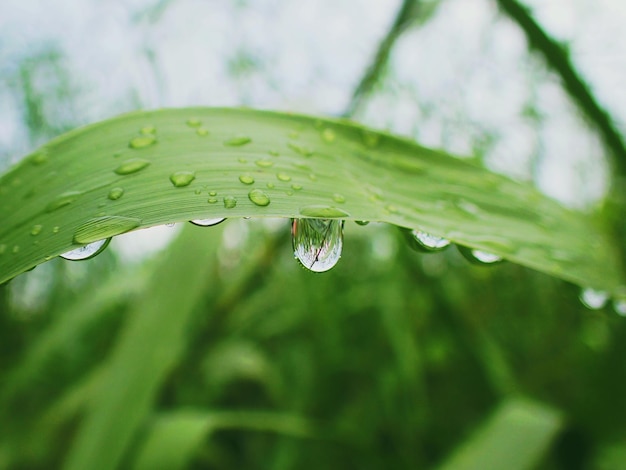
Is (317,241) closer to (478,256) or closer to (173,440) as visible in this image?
(478,256)

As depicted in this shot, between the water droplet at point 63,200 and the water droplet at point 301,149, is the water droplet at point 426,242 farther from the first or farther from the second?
the water droplet at point 63,200

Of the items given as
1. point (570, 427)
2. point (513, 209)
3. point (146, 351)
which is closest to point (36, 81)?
point (146, 351)

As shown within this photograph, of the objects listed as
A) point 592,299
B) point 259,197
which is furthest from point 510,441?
point 259,197

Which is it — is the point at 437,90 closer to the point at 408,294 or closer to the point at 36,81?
the point at 408,294

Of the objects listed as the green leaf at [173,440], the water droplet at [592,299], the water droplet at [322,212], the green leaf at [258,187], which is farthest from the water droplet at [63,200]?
the green leaf at [173,440]

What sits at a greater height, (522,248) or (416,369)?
(416,369)

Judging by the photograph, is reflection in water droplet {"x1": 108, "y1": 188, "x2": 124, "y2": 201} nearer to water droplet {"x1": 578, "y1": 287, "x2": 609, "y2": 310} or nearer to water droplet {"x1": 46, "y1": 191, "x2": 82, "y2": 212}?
water droplet {"x1": 46, "y1": 191, "x2": 82, "y2": 212}

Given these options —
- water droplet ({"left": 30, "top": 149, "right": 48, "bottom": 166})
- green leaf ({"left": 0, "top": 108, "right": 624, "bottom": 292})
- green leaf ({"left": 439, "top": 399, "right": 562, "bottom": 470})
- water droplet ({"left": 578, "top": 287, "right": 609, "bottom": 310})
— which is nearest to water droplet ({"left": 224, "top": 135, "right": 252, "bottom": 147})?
green leaf ({"left": 0, "top": 108, "right": 624, "bottom": 292})

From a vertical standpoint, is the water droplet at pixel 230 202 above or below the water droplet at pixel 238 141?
below
